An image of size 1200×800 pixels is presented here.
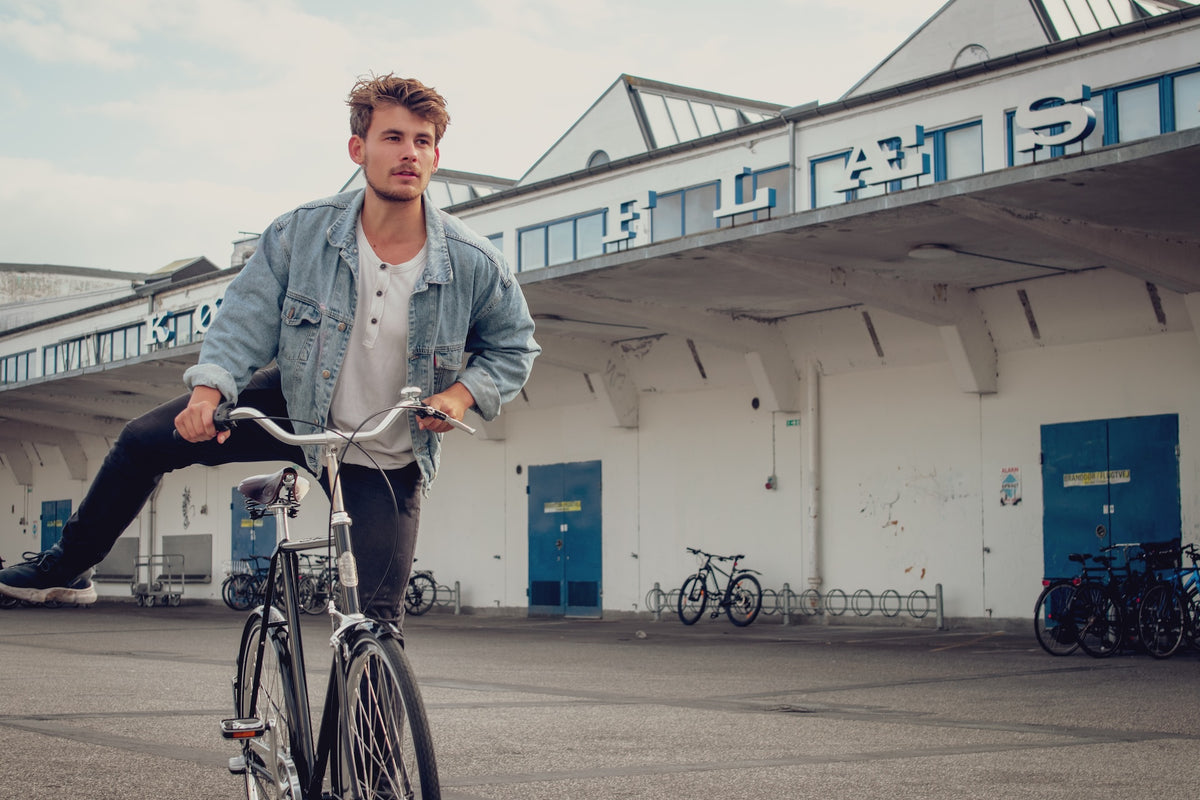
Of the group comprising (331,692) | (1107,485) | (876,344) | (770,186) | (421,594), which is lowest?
(421,594)

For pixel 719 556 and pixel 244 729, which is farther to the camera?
pixel 719 556

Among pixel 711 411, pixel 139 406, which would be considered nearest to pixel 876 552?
pixel 711 411

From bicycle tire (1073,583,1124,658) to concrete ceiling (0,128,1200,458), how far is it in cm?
332

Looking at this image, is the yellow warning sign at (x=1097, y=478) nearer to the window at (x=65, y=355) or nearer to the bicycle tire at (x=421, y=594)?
the bicycle tire at (x=421, y=594)

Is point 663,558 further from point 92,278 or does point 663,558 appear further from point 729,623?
point 92,278

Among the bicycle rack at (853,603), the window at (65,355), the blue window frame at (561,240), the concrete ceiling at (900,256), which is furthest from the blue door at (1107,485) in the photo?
the window at (65,355)

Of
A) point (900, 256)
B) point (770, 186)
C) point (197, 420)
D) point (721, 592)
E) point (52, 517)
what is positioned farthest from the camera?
point (52, 517)

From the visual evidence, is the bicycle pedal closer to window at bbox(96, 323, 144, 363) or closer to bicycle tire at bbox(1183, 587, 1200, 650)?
bicycle tire at bbox(1183, 587, 1200, 650)

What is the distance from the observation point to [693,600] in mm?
19625

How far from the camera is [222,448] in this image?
10.8 ft

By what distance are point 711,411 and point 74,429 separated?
17978 millimetres

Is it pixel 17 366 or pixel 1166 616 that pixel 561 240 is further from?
pixel 17 366

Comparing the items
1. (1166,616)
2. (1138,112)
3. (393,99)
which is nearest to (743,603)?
(1166,616)

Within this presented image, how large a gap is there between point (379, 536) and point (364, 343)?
0.48 m
